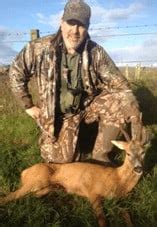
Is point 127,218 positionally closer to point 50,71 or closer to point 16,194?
point 16,194

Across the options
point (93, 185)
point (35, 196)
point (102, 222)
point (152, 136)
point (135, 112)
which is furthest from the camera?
point (152, 136)

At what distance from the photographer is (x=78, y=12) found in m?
6.95

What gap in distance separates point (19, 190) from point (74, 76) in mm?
1914

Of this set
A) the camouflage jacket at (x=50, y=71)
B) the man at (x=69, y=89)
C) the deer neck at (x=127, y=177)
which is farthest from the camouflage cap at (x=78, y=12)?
the deer neck at (x=127, y=177)

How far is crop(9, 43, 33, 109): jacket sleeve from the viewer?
23.9ft

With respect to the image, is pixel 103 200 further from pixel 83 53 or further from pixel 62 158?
pixel 83 53

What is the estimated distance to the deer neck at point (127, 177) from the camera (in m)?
6.45

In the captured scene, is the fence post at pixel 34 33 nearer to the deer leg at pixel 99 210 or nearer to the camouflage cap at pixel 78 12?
the camouflage cap at pixel 78 12

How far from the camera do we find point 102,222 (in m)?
5.58

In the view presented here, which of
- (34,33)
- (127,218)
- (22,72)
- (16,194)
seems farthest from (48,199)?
(34,33)

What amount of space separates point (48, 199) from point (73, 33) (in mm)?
2211

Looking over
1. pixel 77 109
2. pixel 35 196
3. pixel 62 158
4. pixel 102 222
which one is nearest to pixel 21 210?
pixel 35 196

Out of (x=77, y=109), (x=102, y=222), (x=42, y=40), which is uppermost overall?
(x=42, y=40)

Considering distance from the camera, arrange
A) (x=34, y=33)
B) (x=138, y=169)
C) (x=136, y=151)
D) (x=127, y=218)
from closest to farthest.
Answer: (x=127, y=218) → (x=138, y=169) → (x=136, y=151) → (x=34, y=33)
